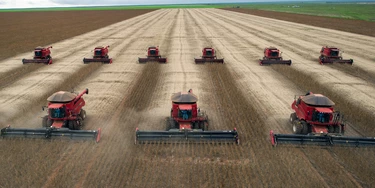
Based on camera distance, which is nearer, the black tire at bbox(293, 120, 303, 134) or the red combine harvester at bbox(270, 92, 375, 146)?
the red combine harvester at bbox(270, 92, 375, 146)

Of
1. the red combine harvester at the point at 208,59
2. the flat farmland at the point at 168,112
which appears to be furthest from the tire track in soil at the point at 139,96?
the red combine harvester at the point at 208,59

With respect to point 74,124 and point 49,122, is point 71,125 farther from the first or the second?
point 49,122

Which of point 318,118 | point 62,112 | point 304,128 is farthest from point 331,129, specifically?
point 62,112

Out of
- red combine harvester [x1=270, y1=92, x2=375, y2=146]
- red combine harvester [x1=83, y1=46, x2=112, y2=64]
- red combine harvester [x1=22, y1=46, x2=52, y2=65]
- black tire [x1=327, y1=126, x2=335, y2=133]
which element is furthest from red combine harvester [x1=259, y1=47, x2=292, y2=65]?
red combine harvester [x1=22, y1=46, x2=52, y2=65]

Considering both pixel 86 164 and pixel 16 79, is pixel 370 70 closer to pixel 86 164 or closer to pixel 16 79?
pixel 86 164

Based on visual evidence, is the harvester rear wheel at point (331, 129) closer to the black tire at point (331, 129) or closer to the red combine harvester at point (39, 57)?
the black tire at point (331, 129)

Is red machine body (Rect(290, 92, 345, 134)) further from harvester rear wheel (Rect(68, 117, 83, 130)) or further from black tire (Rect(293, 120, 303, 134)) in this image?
harvester rear wheel (Rect(68, 117, 83, 130))
